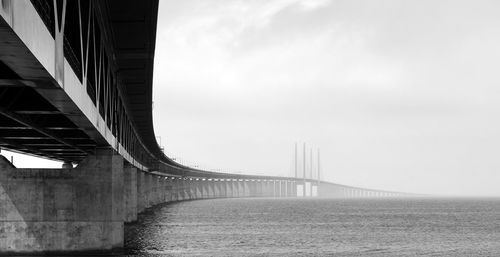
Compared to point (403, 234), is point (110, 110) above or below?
above

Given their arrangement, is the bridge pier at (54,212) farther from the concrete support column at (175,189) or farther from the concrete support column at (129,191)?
the concrete support column at (175,189)

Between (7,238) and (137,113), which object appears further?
(137,113)

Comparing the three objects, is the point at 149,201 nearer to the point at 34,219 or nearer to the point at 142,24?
the point at 34,219

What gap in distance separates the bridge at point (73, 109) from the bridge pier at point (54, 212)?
0.05 m

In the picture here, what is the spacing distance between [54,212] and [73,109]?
1663cm

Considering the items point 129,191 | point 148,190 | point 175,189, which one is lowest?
point 175,189

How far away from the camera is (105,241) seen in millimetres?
36406

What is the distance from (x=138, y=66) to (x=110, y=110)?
8.93 ft

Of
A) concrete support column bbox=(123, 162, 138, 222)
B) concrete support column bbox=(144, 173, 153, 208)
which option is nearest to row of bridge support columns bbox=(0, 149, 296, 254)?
concrete support column bbox=(123, 162, 138, 222)

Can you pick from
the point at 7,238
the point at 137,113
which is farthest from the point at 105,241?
the point at 137,113

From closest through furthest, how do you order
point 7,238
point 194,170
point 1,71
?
1. point 1,71
2. point 7,238
3. point 194,170

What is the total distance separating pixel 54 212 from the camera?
36281 millimetres

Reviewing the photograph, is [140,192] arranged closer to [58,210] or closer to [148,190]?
[148,190]

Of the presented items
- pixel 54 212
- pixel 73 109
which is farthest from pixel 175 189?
pixel 73 109
